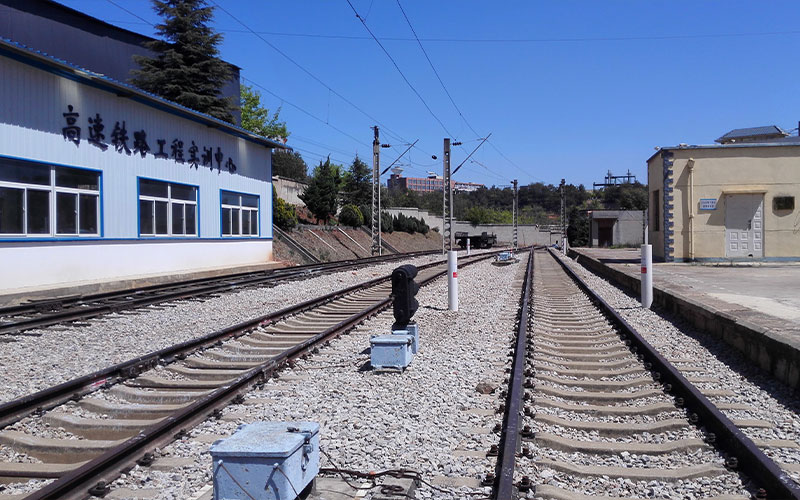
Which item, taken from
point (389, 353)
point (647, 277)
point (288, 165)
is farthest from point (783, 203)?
point (288, 165)

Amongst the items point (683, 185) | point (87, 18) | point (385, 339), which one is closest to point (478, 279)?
point (683, 185)

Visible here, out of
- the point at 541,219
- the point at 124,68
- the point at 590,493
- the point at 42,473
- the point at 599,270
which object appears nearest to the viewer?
the point at 590,493

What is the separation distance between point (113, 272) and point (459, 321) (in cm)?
1304

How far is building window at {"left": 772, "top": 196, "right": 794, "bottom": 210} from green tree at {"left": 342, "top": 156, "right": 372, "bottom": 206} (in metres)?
50.0

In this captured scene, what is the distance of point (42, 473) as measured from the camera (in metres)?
4.43

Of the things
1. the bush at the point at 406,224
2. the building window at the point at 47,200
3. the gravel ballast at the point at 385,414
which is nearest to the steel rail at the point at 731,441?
the gravel ballast at the point at 385,414

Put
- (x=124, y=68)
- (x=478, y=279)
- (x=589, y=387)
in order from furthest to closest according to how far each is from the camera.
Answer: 1. (x=124, y=68)
2. (x=478, y=279)
3. (x=589, y=387)

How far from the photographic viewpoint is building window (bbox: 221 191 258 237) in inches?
1126

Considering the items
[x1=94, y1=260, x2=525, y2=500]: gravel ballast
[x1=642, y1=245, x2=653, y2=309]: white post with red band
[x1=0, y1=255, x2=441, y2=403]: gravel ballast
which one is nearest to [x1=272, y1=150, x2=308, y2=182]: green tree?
[x1=0, y1=255, x2=441, y2=403]: gravel ballast

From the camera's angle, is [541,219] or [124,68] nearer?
[124,68]

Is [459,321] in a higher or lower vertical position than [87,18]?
lower

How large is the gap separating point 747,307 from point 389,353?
24.7ft

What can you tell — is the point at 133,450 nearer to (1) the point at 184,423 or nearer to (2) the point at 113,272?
(1) the point at 184,423

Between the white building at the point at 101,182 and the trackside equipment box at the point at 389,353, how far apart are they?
11.7m
